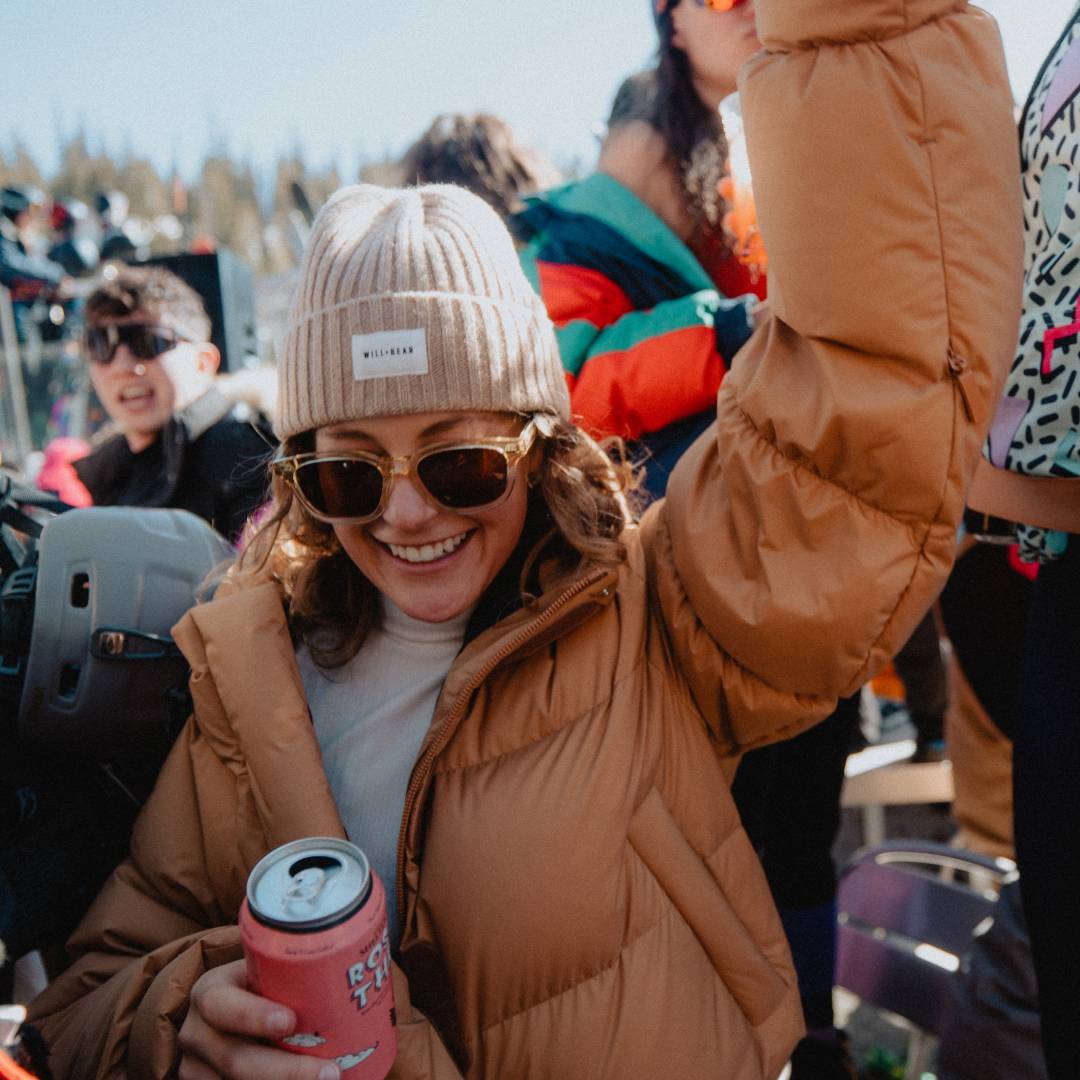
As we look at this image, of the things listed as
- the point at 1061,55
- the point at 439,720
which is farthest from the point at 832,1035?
the point at 1061,55

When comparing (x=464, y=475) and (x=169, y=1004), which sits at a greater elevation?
(x=464, y=475)

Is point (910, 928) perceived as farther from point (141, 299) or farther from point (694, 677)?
point (141, 299)

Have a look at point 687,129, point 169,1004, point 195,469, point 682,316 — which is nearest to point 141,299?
point 195,469

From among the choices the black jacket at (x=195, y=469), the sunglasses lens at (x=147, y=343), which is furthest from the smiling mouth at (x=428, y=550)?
the sunglasses lens at (x=147, y=343)

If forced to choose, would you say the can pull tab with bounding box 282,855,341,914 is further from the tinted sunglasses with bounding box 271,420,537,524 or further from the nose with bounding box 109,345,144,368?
the nose with bounding box 109,345,144,368

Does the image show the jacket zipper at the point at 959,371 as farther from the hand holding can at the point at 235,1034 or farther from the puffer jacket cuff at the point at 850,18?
the hand holding can at the point at 235,1034

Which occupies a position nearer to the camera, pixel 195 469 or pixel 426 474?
pixel 426 474

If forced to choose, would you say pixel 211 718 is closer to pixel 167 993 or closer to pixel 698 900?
pixel 167 993

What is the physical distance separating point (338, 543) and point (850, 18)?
3.98 feet

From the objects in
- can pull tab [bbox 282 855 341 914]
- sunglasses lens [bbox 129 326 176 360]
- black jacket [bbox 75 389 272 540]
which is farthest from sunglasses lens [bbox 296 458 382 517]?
sunglasses lens [bbox 129 326 176 360]

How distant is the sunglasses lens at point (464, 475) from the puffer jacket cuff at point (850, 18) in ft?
2.35

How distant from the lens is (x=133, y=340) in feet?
11.6

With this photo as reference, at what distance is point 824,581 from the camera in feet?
4.01

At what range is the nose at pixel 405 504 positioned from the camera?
4.74 ft
